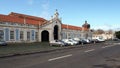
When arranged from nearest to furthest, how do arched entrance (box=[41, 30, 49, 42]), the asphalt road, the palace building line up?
the asphalt road, the palace building, arched entrance (box=[41, 30, 49, 42])

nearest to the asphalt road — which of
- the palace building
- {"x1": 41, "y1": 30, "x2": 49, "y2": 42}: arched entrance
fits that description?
the palace building

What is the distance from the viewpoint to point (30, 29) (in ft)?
199

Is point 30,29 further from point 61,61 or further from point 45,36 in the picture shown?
point 61,61

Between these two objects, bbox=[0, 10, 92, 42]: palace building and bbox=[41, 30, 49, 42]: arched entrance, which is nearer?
bbox=[0, 10, 92, 42]: palace building

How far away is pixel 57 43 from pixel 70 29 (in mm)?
35090

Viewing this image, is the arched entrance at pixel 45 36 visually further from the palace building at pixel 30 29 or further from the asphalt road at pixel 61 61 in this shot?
the asphalt road at pixel 61 61

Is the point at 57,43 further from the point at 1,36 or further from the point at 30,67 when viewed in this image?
the point at 30,67

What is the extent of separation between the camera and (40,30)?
213 ft

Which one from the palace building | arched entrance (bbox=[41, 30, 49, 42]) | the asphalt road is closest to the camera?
the asphalt road

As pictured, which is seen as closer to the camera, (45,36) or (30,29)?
(30,29)

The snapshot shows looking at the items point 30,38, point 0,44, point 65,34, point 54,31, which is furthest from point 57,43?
point 65,34

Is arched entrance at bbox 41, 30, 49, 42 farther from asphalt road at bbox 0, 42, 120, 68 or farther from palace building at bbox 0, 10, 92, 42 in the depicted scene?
asphalt road at bbox 0, 42, 120, 68

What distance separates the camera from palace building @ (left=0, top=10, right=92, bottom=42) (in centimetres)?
5262

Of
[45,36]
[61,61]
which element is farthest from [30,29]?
[61,61]
